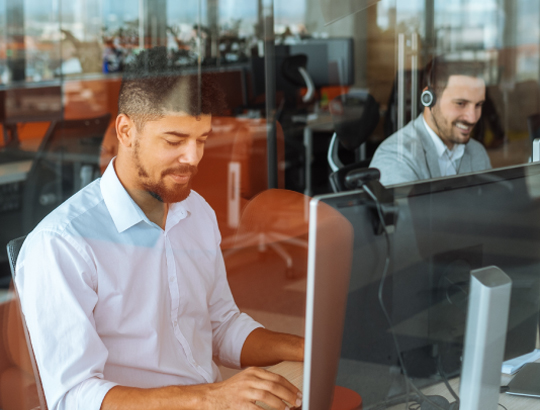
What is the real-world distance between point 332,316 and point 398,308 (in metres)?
0.14

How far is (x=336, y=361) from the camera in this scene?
742mm

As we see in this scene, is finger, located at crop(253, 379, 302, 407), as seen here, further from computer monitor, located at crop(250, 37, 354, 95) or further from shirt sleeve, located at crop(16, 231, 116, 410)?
computer monitor, located at crop(250, 37, 354, 95)

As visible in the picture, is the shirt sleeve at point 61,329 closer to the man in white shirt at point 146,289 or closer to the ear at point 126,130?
the man in white shirt at point 146,289

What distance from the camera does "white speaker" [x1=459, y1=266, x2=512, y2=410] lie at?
2.40 ft

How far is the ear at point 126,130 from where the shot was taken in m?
1.07

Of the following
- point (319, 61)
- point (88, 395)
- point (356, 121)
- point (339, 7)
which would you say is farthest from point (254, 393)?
point (319, 61)

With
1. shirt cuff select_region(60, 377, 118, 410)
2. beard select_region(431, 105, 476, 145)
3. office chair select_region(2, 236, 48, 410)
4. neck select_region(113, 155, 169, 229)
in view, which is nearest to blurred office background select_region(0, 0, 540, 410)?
beard select_region(431, 105, 476, 145)

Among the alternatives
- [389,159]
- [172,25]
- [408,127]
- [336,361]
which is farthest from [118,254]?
[172,25]

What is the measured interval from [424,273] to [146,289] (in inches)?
18.9

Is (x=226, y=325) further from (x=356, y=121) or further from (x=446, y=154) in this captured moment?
(x=356, y=121)

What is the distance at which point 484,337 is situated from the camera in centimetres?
74

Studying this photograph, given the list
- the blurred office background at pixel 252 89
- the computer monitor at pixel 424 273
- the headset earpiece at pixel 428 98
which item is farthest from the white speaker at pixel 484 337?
the headset earpiece at pixel 428 98

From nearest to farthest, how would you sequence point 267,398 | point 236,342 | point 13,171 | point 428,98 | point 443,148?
point 267,398
point 236,342
point 443,148
point 428,98
point 13,171

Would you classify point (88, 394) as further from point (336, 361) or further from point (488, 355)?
point (488, 355)
